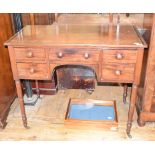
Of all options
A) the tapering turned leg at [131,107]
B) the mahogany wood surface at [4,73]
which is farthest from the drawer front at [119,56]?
the mahogany wood surface at [4,73]

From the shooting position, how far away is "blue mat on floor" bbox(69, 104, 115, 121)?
5.40 feet

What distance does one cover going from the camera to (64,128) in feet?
5.28

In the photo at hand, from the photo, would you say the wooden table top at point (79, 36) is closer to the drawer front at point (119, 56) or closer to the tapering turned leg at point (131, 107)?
the drawer front at point (119, 56)

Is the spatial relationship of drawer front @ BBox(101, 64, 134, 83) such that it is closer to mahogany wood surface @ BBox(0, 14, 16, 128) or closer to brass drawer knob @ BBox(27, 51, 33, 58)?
brass drawer knob @ BBox(27, 51, 33, 58)

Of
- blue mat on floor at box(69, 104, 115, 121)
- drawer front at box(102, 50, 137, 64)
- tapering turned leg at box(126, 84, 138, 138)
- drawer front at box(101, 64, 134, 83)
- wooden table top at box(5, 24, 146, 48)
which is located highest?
wooden table top at box(5, 24, 146, 48)

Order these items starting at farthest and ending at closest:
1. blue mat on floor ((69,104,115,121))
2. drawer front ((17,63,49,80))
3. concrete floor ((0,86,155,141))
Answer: blue mat on floor ((69,104,115,121)) → concrete floor ((0,86,155,141)) → drawer front ((17,63,49,80))

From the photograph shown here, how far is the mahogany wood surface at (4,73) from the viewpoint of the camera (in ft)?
5.24

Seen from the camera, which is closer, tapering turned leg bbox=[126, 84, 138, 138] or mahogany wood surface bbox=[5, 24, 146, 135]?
mahogany wood surface bbox=[5, 24, 146, 135]

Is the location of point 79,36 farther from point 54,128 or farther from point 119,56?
point 54,128

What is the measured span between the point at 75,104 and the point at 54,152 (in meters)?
1.34

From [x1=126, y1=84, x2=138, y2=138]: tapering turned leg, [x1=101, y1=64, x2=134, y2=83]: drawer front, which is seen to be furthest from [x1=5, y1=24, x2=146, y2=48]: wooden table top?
[x1=126, y1=84, x2=138, y2=138]: tapering turned leg

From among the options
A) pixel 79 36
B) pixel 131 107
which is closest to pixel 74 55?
pixel 79 36

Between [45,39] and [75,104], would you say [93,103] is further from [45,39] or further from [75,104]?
[45,39]

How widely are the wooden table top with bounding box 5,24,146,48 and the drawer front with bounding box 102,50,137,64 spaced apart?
0.05 m
